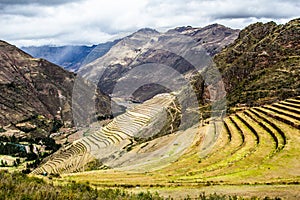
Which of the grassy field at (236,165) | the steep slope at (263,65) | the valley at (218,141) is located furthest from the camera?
the steep slope at (263,65)

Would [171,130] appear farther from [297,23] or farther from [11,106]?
[11,106]

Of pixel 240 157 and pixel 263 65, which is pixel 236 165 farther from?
pixel 263 65

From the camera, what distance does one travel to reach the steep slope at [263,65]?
56.7 m

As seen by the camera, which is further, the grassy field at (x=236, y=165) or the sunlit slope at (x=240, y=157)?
the sunlit slope at (x=240, y=157)

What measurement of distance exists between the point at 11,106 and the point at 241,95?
470 feet

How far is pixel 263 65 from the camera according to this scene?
67438 mm

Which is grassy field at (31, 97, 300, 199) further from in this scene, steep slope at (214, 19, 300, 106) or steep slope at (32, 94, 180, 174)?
steep slope at (32, 94, 180, 174)

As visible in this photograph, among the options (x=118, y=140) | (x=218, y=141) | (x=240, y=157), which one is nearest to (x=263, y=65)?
(x=218, y=141)

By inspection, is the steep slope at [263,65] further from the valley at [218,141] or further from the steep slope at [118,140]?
the steep slope at [118,140]

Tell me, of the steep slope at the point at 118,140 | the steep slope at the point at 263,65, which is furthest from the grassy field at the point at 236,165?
the steep slope at the point at 118,140

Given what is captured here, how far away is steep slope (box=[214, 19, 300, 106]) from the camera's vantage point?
56.7 m

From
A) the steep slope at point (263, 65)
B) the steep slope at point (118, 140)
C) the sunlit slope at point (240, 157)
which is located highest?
the steep slope at point (263, 65)

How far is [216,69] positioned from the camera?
7794 cm

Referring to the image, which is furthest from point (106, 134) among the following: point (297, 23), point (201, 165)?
point (201, 165)
